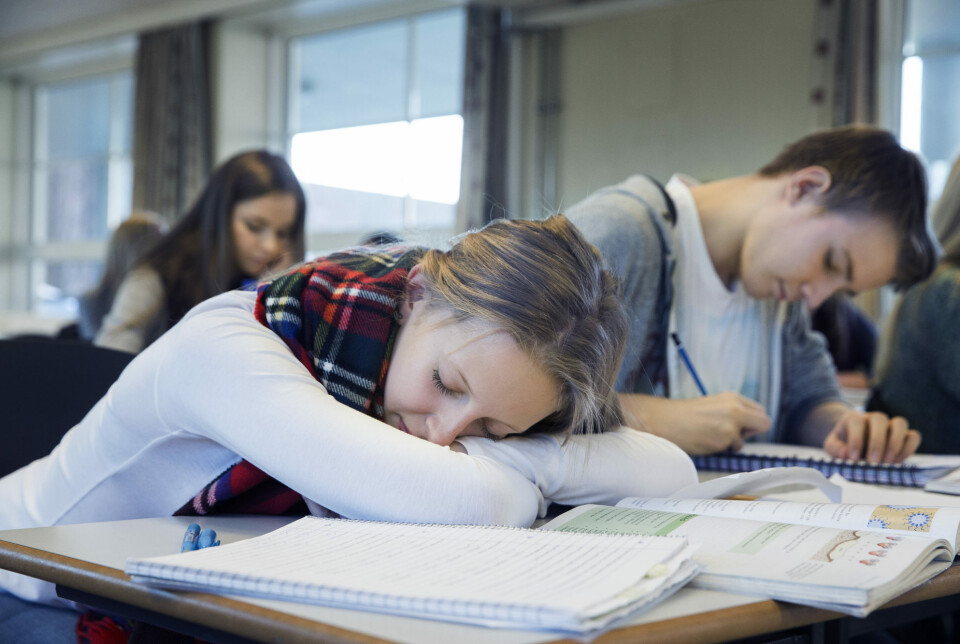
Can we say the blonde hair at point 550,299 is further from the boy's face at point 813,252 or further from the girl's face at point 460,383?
the boy's face at point 813,252

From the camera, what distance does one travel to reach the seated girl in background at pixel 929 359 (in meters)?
2.01

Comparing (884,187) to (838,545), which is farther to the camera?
(884,187)

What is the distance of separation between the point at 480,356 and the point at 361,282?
7.0 inches

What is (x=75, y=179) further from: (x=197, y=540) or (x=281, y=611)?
(x=281, y=611)

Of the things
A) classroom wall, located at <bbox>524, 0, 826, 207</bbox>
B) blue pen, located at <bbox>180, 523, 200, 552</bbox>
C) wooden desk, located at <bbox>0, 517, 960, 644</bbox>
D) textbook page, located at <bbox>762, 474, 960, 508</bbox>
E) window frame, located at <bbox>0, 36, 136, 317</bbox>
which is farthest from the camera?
window frame, located at <bbox>0, 36, 136, 317</bbox>

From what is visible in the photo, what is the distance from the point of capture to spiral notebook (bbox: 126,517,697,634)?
22.9 inches

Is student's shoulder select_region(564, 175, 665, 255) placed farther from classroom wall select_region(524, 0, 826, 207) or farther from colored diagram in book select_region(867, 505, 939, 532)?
classroom wall select_region(524, 0, 826, 207)

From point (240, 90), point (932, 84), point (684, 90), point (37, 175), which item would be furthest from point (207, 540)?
point (37, 175)

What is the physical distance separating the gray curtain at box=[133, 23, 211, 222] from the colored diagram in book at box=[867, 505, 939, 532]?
6.89 metres

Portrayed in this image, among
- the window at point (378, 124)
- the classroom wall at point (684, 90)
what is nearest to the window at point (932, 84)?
the classroom wall at point (684, 90)

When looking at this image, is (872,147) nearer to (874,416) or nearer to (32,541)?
(874,416)

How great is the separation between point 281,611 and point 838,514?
0.62 meters

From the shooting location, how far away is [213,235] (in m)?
2.93

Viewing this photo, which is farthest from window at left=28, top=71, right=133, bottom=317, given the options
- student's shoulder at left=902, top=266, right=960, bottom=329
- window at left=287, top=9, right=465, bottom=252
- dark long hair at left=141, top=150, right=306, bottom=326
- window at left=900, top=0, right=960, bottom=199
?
student's shoulder at left=902, top=266, right=960, bottom=329
